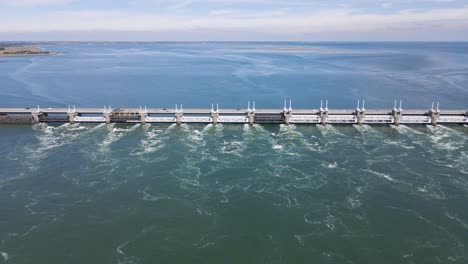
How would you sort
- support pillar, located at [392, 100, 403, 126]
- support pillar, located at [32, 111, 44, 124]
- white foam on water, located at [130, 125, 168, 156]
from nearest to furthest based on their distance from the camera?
white foam on water, located at [130, 125, 168, 156] → support pillar, located at [392, 100, 403, 126] → support pillar, located at [32, 111, 44, 124]

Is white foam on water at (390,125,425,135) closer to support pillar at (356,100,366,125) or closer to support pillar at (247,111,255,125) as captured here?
support pillar at (356,100,366,125)

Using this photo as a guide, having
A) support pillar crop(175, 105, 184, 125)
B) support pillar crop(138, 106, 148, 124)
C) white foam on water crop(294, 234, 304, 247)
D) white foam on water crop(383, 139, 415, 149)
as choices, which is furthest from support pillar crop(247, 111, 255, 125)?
white foam on water crop(294, 234, 304, 247)

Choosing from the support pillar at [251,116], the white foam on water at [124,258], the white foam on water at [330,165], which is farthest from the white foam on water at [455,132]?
the white foam on water at [124,258]

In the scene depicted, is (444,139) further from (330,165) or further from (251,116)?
(251,116)

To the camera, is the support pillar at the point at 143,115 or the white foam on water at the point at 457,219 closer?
the white foam on water at the point at 457,219

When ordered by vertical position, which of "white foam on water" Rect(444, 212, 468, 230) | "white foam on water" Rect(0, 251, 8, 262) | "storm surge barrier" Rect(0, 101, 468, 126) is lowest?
"white foam on water" Rect(0, 251, 8, 262)

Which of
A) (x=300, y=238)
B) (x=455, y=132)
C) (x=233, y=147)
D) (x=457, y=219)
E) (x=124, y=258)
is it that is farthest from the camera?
(x=455, y=132)

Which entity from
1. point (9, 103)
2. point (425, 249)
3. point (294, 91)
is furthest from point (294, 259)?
point (9, 103)

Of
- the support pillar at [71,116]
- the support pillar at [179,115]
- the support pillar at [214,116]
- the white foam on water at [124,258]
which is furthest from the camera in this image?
the support pillar at [71,116]

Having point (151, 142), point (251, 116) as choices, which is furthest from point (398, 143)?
point (151, 142)

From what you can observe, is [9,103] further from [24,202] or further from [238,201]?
[238,201]

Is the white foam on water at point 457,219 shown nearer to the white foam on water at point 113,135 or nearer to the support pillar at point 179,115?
the white foam on water at point 113,135
